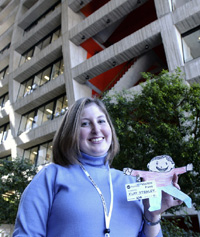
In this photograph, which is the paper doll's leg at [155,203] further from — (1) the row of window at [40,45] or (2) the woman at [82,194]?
(1) the row of window at [40,45]

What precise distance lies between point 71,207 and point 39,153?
64.7 feet

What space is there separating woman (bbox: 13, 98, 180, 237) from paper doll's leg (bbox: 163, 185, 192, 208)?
55mm

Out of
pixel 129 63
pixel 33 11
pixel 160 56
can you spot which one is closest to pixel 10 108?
pixel 33 11

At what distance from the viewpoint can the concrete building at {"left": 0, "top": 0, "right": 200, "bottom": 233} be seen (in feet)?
45.2

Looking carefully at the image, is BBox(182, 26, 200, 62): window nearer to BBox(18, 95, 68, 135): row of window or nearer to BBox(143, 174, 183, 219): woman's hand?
BBox(18, 95, 68, 135): row of window

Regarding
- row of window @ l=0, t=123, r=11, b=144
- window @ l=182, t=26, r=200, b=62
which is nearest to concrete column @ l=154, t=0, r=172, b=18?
window @ l=182, t=26, r=200, b=62

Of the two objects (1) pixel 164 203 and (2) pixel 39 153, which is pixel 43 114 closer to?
(2) pixel 39 153

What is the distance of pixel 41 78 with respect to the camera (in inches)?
861

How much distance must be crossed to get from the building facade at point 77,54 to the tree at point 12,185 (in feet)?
21.2

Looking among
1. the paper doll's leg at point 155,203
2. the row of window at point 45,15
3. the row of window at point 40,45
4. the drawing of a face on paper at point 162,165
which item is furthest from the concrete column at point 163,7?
the paper doll's leg at point 155,203

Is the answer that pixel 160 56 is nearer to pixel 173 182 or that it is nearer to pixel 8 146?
pixel 8 146

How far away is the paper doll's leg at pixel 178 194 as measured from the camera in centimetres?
143

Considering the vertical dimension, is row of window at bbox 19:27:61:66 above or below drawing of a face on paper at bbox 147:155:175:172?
above

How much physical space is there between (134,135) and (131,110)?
1.11 m
